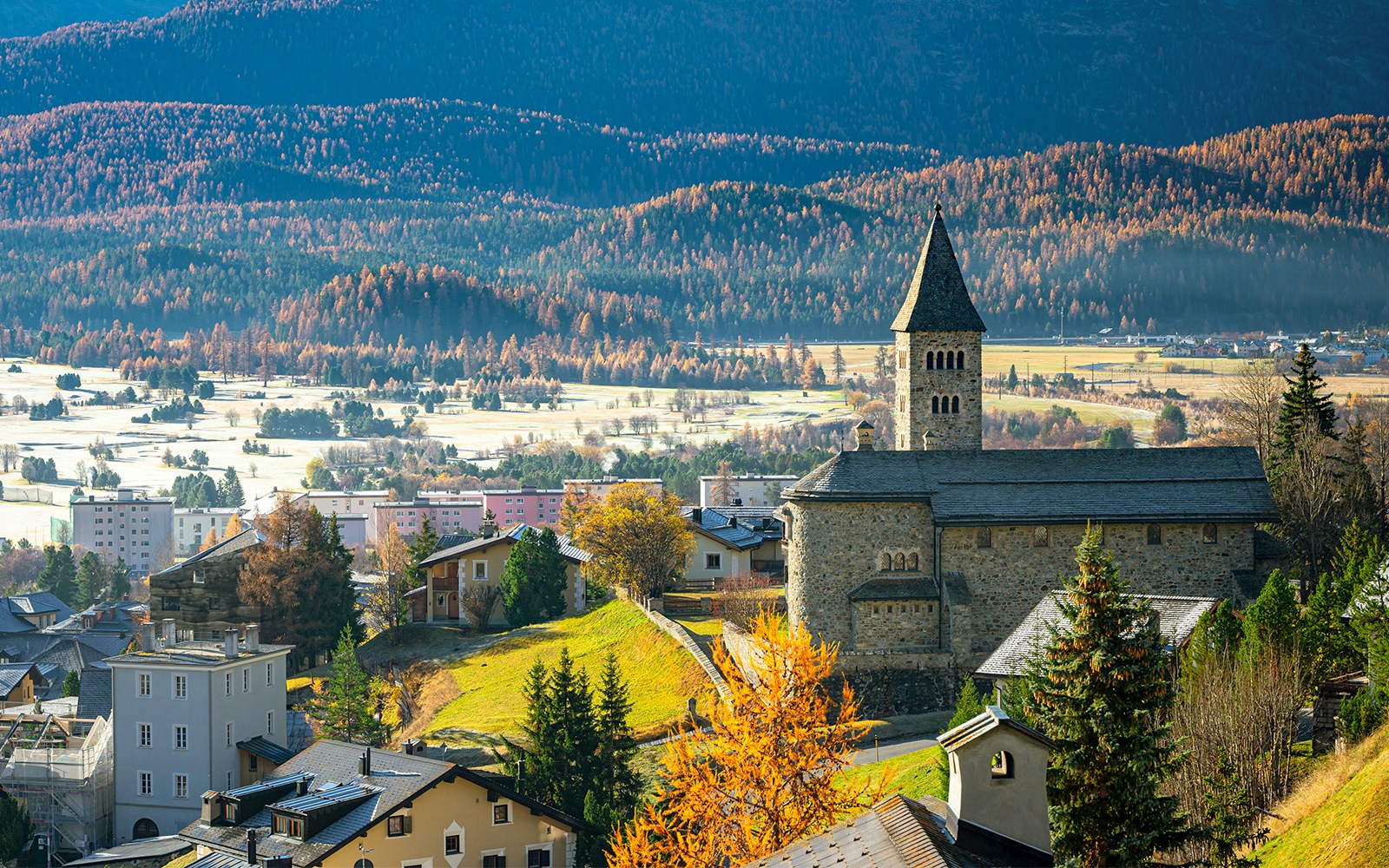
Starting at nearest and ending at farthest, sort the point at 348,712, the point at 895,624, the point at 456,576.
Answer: the point at 895,624 → the point at 348,712 → the point at 456,576

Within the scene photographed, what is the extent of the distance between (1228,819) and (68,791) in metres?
48.5

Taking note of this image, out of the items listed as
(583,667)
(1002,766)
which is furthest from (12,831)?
Result: (1002,766)

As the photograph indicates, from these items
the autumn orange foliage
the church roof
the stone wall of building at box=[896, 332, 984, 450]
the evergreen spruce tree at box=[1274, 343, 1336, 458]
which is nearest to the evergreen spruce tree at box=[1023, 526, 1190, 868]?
the autumn orange foliage

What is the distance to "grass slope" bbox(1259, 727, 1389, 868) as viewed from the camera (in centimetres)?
2714

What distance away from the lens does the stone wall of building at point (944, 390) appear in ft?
231

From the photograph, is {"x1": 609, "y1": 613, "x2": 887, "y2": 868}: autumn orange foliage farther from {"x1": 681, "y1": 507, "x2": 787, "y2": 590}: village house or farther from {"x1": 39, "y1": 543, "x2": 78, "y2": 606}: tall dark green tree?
{"x1": 39, "y1": 543, "x2": 78, "y2": 606}: tall dark green tree

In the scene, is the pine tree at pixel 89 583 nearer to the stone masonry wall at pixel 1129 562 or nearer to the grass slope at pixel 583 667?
the grass slope at pixel 583 667

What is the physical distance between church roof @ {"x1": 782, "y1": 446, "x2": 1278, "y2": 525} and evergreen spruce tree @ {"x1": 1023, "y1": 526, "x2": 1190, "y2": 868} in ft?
97.1

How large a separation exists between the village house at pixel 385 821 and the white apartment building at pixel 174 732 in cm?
1499

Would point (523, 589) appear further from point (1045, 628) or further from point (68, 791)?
point (1045, 628)

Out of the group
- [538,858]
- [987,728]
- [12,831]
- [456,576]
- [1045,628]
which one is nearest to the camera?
[987,728]

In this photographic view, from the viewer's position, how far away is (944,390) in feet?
232

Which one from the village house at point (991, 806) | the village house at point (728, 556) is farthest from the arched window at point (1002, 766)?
the village house at point (728, 556)

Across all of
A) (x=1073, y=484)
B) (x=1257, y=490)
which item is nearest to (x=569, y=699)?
(x=1073, y=484)
